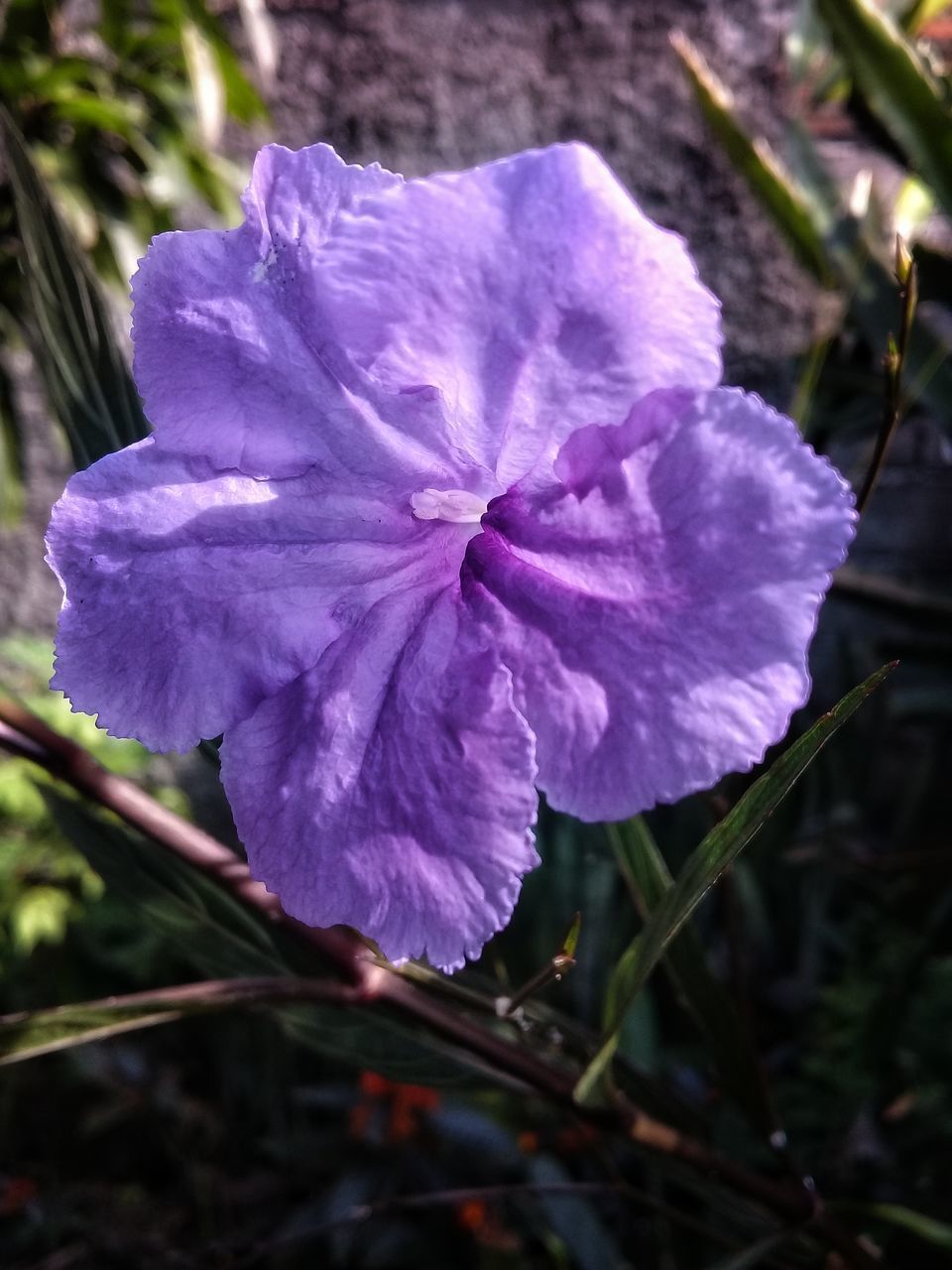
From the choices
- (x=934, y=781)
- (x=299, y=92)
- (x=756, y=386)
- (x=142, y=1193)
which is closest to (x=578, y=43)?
(x=299, y=92)

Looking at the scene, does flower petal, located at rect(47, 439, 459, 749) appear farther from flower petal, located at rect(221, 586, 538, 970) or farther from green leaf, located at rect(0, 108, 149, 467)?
green leaf, located at rect(0, 108, 149, 467)

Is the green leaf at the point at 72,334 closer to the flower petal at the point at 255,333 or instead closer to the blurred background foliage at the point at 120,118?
the flower petal at the point at 255,333

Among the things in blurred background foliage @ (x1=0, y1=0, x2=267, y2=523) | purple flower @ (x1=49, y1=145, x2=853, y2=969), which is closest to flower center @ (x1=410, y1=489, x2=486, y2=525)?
purple flower @ (x1=49, y1=145, x2=853, y2=969)

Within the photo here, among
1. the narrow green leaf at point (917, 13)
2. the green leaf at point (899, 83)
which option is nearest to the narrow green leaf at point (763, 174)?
the green leaf at point (899, 83)

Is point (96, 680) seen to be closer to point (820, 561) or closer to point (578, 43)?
point (820, 561)

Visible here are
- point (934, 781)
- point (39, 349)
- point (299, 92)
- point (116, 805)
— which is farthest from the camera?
point (299, 92)

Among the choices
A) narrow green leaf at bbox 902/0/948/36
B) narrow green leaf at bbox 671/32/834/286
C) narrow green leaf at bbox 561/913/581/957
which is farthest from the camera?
narrow green leaf at bbox 902/0/948/36
